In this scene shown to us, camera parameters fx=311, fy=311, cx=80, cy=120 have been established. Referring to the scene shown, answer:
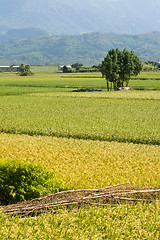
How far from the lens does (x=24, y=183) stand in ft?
26.7

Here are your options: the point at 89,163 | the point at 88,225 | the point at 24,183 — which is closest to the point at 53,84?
the point at 89,163

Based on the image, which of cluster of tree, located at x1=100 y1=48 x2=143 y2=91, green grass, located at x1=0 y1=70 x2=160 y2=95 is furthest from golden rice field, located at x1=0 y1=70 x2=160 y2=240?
cluster of tree, located at x1=100 y1=48 x2=143 y2=91

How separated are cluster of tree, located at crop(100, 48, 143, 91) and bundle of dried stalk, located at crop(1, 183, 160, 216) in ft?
171

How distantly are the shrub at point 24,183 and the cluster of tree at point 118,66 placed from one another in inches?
2049

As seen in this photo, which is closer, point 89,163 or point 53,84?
point 89,163

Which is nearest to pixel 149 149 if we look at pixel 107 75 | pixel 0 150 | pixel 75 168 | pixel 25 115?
pixel 75 168

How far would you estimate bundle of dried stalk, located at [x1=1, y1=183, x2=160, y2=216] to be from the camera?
704 cm

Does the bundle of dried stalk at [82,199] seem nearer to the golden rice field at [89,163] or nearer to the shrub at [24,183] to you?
the golden rice field at [89,163]

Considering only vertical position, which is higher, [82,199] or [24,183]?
[24,183]

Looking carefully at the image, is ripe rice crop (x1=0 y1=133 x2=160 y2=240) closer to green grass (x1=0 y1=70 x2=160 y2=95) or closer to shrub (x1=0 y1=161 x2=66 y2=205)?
shrub (x1=0 y1=161 x2=66 y2=205)

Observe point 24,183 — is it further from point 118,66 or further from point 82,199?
point 118,66

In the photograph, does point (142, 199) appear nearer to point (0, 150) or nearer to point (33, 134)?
point (0, 150)

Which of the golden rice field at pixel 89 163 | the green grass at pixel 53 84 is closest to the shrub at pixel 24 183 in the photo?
the golden rice field at pixel 89 163

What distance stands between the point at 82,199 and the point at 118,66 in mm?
55361
